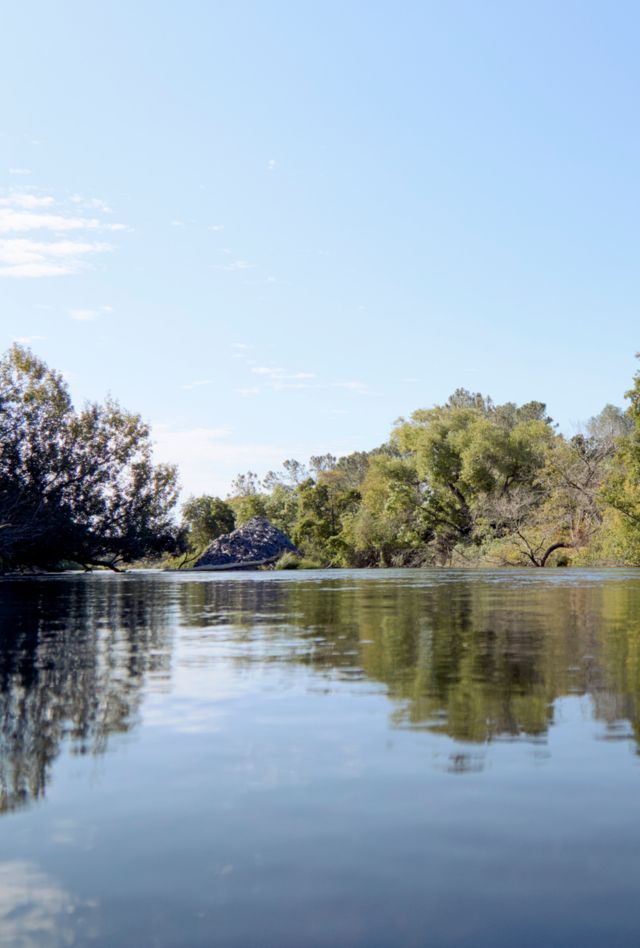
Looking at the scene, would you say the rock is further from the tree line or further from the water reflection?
the water reflection

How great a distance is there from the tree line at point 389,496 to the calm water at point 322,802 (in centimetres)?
2773

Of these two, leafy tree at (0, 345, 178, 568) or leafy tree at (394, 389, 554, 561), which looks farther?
leafy tree at (394, 389, 554, 561)

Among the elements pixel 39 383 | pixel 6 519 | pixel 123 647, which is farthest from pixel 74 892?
pixel 39 383

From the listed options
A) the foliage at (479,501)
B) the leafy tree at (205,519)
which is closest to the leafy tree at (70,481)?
the foliage at (479,501)

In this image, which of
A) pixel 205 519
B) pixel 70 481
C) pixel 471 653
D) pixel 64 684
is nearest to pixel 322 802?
pixel 64 684

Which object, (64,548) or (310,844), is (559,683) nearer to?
(310,844)

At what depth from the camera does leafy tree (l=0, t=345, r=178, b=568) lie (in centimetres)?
4100

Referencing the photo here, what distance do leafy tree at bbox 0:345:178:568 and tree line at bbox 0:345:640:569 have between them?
0.23 ft

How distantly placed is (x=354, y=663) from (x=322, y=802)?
12.9ft

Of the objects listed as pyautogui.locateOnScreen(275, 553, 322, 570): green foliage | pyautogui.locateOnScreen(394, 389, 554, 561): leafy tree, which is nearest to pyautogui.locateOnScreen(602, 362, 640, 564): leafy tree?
pyautogui.locateOnScreen(394, 389, 554, 561): leafy tree

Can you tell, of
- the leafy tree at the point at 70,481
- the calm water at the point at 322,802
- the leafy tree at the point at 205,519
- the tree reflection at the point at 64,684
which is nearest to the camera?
the calm water at the point at 322,802

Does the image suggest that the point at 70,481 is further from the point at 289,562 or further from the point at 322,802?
the point at 322,802

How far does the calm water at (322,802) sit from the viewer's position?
2139 mm

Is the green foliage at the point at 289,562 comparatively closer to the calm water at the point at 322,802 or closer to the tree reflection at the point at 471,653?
the tree reflection at the point at 471,653
